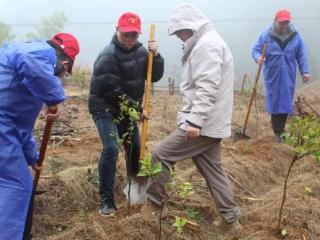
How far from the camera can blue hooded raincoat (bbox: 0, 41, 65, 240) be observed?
10.1 feet

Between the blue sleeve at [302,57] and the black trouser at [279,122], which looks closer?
the blue sleeve at [302,57]

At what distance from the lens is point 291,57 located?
707 cm

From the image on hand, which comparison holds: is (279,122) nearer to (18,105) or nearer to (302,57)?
(302,57)

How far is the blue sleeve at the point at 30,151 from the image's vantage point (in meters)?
3.57

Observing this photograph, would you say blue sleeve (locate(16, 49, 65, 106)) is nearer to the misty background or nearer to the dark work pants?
the dark work pants

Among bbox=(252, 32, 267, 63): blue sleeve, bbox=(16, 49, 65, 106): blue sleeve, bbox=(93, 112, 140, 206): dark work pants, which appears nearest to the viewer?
bbox=(16, 49, 65, 106): blue sleeve

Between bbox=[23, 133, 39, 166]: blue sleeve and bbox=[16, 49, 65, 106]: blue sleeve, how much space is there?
1.64 feet

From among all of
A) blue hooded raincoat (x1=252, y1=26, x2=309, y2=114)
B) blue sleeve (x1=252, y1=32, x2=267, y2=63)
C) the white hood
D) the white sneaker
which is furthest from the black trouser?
the white hood

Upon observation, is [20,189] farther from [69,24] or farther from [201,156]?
[69,24]

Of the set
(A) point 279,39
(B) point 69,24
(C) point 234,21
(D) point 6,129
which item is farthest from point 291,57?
(B) point 69,24

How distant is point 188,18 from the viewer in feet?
12.7

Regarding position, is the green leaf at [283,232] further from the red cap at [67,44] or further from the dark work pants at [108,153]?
the red cap at [67,44]

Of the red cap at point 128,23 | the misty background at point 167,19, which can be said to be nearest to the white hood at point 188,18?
the red cap at point 128,23

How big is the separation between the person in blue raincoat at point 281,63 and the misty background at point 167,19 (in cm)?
1338
